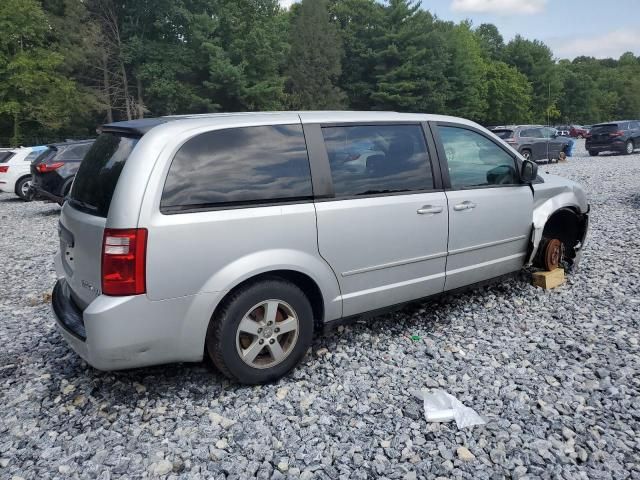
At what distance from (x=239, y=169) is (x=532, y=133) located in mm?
21935

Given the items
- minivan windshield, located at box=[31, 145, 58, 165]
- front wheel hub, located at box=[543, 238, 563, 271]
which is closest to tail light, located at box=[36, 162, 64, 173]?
minivan windshield, located at box=[31, 145, 58, 165]

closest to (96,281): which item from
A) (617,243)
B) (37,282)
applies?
(37,282)

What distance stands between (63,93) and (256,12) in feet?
55.5

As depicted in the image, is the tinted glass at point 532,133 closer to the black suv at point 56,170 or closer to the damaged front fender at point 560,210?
the black suv at point 56,170

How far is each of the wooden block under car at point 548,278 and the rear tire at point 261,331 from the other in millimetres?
2862

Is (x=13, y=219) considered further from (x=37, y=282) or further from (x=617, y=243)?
(x=617, y=243)

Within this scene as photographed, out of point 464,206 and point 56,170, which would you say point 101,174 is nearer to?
point 464,206

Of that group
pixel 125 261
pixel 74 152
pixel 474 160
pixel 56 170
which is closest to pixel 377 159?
pixel 474 160

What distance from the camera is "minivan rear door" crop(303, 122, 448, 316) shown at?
360 centimetres

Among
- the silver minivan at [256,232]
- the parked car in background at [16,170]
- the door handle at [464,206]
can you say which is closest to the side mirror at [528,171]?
the silver minivan at [256,232]

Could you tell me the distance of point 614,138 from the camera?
80.1 feet

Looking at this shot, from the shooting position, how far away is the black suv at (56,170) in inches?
460

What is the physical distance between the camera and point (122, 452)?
2836mm

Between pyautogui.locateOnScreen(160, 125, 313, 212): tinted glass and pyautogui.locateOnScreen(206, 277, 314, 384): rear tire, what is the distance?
59cm
